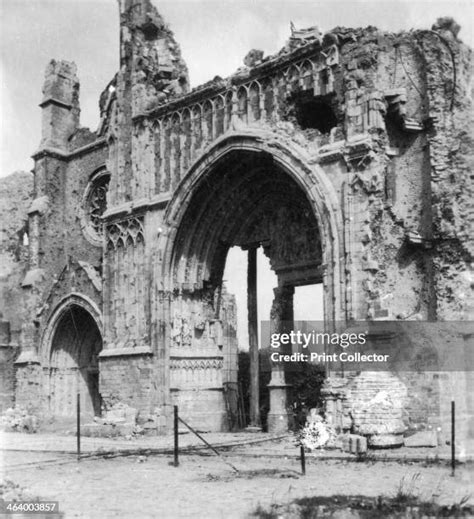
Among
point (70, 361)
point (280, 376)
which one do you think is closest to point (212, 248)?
point (280, 376)

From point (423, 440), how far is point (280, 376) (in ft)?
15.5

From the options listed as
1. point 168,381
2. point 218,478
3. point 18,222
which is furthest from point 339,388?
point 18,222

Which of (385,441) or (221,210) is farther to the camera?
(221,210)

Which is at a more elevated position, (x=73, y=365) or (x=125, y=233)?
(x=125, y=233)

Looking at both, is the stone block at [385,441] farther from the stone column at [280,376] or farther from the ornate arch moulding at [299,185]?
the stone column at [280,376]

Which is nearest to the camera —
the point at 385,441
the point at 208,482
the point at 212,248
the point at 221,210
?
the point at 208,482

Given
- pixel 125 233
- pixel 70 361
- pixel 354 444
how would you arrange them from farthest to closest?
1. pixel 70 361
2. pixel 125 233
3. pixel 354 444

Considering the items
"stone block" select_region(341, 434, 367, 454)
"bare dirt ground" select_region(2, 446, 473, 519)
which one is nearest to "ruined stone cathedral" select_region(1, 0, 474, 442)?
"stone block" select_region(341, 434, 367, 454)

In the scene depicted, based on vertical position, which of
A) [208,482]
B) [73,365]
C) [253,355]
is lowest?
[208,482]

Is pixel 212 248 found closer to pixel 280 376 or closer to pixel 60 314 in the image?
pixel 280 376

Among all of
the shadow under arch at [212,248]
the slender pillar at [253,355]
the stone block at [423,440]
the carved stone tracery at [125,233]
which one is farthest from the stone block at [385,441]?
the carved stone tracery at [125,233]

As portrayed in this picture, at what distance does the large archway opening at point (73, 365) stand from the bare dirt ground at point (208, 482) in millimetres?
8464

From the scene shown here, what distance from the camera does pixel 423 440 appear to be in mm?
11328

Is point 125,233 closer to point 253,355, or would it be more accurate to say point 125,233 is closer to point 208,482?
point 253,355
